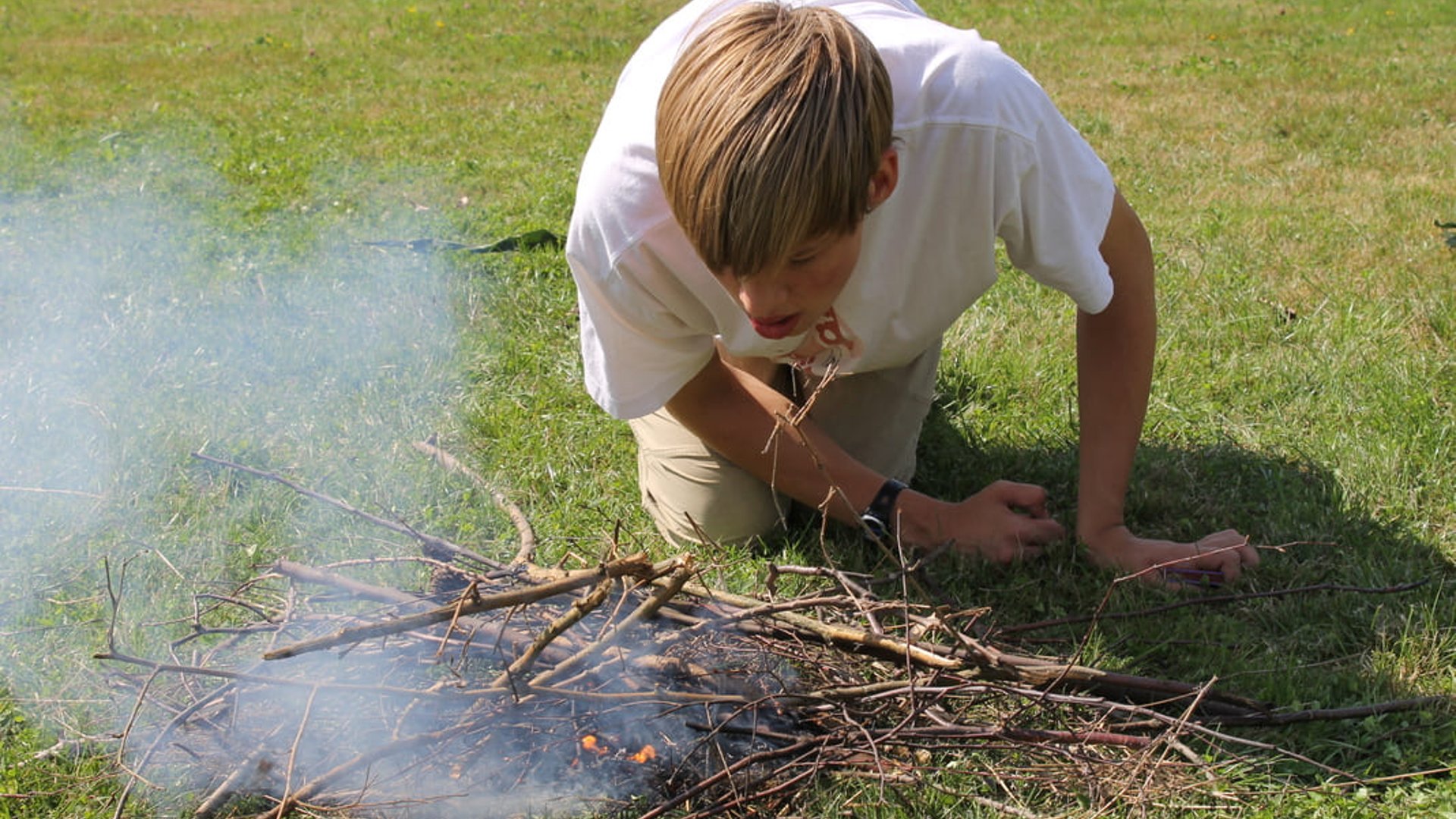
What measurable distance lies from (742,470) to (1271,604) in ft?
3.91

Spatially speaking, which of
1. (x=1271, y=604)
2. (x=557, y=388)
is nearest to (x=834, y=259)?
(x=1271, y=604)

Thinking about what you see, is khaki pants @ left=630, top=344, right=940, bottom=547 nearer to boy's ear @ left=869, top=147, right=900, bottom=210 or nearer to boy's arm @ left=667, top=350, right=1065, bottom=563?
boy's arm @ left=667, top=350, right=1065, bottom=563

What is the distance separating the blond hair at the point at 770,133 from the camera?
1674 mm

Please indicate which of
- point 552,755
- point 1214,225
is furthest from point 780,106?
point 1214,225

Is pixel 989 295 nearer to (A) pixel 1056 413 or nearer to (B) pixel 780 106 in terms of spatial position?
(A) pixel 1056 413

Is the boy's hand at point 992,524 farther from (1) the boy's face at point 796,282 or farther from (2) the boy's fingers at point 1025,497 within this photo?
(1) the boy's face at point 796,282

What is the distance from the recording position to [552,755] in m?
2.05

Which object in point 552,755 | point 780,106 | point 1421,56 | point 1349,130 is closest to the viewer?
point 780,106

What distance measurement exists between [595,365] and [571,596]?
48 cm

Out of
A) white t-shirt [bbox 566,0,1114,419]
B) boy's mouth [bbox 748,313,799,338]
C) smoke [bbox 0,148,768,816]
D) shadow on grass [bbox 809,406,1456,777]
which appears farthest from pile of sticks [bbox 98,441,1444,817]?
white t-shirt [bbox 566,0,1114,419]

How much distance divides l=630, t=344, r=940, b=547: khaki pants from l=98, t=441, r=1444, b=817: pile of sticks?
62 cm

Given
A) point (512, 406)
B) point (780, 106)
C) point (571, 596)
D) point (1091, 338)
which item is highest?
point (780, 106)

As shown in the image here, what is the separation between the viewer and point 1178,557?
98.3 inches

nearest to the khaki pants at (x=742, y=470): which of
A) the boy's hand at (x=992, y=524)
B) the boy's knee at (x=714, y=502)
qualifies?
the boy's knee at (x=714, y=502)
